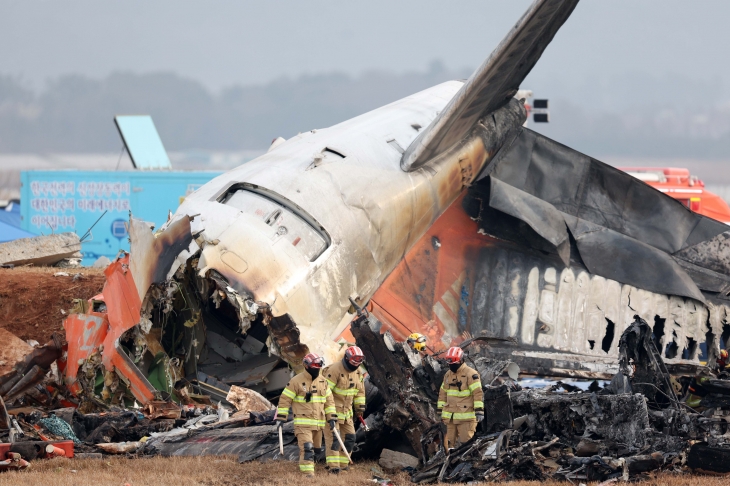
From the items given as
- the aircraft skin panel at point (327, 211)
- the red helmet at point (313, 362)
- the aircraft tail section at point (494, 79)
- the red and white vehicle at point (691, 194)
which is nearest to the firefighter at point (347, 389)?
the red helmet at point (313, 362)

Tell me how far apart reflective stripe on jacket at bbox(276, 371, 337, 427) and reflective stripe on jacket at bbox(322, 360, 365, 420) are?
289 millimetres

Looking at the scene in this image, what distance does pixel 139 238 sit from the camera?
46.9ft

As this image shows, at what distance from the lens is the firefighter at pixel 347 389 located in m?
11.9

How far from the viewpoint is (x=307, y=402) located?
1148 centimetres

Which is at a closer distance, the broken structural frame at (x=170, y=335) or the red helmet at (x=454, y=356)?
the red helmet at (x=454, y=356)

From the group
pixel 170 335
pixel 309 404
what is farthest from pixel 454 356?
pixel 170 335

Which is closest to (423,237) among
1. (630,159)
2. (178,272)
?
(178,272)

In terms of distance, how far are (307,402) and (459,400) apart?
77.0 inches

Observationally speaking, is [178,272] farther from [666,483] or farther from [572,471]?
[666,483]

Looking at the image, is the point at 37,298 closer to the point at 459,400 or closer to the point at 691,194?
the point at 459,400

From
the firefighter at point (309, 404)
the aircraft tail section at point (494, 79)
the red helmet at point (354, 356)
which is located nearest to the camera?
the firefighter at point (309, 404)

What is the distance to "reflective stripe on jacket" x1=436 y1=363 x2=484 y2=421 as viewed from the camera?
11.7m

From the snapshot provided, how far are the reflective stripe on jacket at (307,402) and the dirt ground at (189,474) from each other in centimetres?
64

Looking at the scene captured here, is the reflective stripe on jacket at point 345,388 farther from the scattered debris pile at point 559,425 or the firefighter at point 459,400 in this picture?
the firefighter at point 459,400
